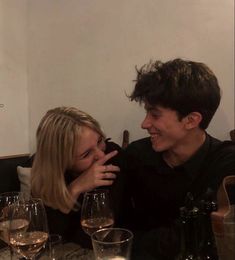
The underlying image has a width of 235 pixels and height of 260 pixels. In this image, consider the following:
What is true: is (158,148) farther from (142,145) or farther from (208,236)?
(208,236)

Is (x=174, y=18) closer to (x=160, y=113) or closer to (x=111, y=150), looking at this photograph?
(x=160, y=113)

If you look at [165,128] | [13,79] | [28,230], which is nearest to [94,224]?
[28,230]

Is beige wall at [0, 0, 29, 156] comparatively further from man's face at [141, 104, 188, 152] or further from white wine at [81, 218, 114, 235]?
white wine at [81, 218, 114, 235]

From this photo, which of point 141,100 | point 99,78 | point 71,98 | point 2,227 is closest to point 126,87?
point 99,78

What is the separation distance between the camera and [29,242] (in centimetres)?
85

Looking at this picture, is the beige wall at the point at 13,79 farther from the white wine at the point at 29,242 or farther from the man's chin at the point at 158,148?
the white wine at the point at 29,242

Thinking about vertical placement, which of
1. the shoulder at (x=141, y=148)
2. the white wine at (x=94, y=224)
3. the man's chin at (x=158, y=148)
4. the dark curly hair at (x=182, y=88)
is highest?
the dark curly hair at (x=182, y=88)

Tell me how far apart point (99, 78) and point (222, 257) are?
1718mm

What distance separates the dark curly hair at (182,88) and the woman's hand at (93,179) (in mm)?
337

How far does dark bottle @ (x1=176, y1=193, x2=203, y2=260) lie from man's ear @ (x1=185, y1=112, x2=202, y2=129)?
29.2 inches

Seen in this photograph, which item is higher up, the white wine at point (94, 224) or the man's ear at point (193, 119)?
the man's ear at point (193, 119)

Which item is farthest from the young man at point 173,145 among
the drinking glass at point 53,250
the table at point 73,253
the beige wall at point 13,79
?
the beige wall at point 13,79

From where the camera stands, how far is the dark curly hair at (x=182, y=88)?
146 cm

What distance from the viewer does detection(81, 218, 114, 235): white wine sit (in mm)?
967
